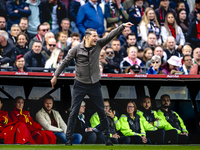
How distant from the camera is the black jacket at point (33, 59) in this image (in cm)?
809

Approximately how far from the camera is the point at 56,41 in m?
9.20

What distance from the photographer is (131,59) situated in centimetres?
866

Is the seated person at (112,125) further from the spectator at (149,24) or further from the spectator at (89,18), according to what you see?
the spectator at (149,24)

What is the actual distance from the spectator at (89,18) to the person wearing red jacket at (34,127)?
391 cm

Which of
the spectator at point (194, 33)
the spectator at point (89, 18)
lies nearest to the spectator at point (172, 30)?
the spectator at point (194, 33)

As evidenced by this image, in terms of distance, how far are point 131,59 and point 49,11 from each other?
2876 millimetres

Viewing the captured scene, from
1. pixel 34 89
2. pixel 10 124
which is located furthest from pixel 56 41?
pixel 10 124

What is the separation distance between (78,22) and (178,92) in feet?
13.4

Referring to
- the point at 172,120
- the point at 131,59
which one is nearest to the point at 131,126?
the point at 172,120

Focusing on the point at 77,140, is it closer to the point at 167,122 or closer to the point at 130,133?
the point at 130,133

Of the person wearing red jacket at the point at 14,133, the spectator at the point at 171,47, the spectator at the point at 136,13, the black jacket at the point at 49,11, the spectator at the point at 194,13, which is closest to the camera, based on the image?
the person wearing red jacket at the point at 14,133

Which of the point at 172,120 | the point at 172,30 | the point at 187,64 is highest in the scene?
the point at 172,30

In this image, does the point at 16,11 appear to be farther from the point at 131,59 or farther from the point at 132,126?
the point at 132,126

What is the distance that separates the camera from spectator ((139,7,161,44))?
9867 mm
